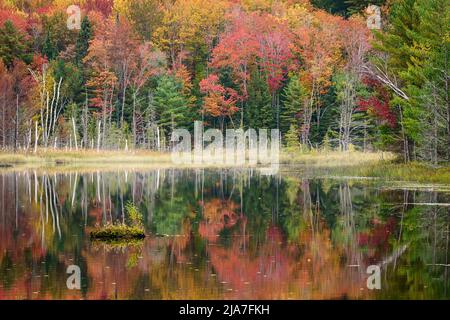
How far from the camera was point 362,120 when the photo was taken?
89625 millimetres

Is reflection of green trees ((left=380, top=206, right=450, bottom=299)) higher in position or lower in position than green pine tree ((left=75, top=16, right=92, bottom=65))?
lower

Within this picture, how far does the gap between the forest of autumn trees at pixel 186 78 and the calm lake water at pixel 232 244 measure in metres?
41.0

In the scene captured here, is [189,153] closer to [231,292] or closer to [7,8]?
[7,8]

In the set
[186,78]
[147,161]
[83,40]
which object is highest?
[83,40]

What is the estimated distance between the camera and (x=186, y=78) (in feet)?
315

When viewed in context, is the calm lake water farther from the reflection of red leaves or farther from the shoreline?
the shoreline

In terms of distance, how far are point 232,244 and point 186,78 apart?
72.5m

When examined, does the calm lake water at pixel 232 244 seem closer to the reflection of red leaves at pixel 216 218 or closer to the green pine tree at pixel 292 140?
the reflection of red leaves at pixel 216 218

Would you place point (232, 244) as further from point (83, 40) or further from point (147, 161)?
point (83, 40)

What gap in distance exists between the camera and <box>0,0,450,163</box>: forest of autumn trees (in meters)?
85.2

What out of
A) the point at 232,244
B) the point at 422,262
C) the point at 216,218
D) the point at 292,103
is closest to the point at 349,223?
the point at 216,218

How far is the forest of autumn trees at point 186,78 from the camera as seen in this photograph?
85.2 meters

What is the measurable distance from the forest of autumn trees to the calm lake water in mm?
40954

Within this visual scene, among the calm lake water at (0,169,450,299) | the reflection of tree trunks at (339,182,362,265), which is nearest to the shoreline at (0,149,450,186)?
the reflection of tree trunks at (339,182,362,265)
